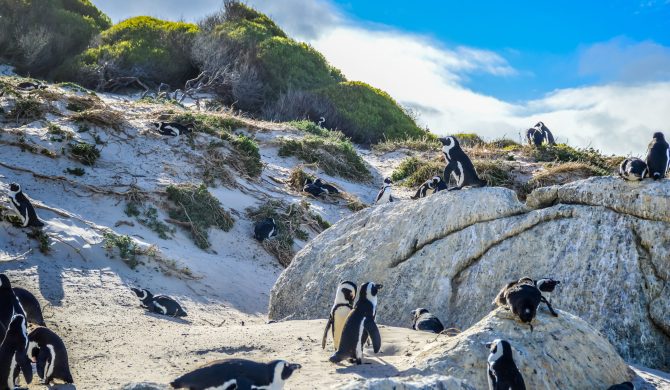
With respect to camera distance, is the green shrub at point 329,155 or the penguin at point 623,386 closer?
the penguin at point 623,386

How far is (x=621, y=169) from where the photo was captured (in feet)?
31.1

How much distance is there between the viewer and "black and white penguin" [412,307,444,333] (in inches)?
339

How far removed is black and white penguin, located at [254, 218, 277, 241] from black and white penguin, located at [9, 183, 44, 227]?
4.71 m

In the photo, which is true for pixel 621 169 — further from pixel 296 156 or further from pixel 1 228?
pixel 296 156

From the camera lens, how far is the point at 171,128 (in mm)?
18219

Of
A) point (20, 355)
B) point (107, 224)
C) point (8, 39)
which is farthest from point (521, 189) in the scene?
point (8, 39)

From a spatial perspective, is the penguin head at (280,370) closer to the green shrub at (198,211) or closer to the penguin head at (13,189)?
the penguin head at (13,189)

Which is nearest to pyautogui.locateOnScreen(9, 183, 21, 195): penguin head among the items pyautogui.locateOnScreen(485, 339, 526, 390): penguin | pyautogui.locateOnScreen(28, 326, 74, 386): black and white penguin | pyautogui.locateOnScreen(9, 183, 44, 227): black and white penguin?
pyautogui.locateOnScreen(9, 183, 44, 227): black and white penguin

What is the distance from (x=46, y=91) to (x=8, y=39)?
11517 millimetres

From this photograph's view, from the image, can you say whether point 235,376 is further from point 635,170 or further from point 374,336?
point 635,170

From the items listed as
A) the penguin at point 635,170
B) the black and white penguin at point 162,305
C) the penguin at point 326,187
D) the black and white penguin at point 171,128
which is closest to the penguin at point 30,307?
the black and white penguin at point 162,305

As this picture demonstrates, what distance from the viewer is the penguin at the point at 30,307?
30.3ft

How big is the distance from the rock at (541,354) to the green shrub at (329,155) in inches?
551

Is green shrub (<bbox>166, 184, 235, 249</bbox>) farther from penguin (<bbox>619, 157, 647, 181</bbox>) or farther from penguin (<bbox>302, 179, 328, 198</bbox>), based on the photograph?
penguin (<bbox>619, 157, 647, 181</bbox>)
